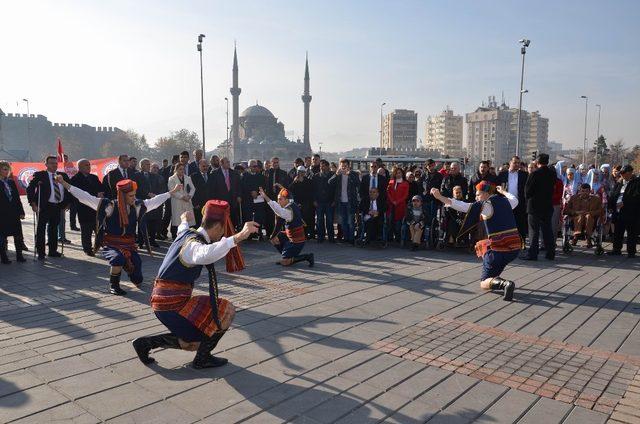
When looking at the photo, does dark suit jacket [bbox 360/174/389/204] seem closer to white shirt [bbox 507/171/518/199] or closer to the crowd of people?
the crowd of people

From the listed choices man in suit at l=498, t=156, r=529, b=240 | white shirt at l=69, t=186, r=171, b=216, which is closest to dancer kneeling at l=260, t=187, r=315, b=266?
white shirt at l=69, t=186, r=171, b=216

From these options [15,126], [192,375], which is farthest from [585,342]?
[15,126]

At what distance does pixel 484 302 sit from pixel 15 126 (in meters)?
122

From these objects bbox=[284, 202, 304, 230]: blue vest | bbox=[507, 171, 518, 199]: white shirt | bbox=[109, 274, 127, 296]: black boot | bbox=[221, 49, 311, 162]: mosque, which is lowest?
bbox=[109, 274, 127, 296]: black boot

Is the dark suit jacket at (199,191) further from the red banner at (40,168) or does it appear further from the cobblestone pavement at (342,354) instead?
the cobblestone pavement at (342,354)

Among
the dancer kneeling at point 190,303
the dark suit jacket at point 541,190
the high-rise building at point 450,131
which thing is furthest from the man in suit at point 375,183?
the high-rise building at point 450,131

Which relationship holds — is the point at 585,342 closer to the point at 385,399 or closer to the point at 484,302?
the point at 484,302

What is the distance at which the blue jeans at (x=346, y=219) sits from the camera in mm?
12250

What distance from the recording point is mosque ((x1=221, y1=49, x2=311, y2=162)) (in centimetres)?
12825

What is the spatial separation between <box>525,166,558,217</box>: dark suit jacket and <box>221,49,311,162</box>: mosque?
374 feet

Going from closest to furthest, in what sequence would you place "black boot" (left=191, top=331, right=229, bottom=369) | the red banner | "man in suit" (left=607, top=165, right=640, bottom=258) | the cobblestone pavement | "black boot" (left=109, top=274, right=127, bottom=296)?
the cobblestone pavement, "black boot" (left=191, top=331, right=229, bottom=369), "black boot" (left=109, top=274, right=127, bottom=296), "man in suit" (left=607, top=165, right=640, bottom=258), the red banner

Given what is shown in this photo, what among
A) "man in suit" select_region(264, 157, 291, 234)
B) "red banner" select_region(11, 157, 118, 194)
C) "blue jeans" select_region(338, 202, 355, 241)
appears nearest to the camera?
"blue jeans" select_region(338, 202, 355, 241)

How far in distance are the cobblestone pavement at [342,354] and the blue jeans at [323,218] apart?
4.10 meters

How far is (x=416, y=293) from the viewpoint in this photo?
24.2 feet
